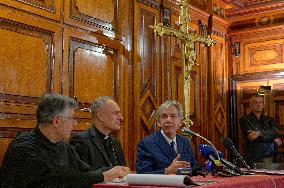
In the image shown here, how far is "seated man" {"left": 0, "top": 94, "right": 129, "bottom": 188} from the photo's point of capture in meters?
2.96

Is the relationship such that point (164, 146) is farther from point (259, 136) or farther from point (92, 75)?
point (259, 136)

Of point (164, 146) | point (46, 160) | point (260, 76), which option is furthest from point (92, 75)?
point (260, 76)

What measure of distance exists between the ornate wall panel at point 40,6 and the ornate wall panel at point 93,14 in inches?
4.8

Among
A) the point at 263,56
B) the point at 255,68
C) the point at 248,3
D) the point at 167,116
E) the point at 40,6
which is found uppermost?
the point at 248,3

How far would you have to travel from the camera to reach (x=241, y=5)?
754 centimetres

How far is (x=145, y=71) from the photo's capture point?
5.80 metres

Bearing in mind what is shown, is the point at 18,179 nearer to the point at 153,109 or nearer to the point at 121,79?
the point at 121,79

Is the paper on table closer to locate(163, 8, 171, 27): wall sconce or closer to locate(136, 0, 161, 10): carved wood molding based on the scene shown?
locate(136, 0, 161, 10): carved wood molding

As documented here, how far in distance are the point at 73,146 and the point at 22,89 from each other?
0.81 meters

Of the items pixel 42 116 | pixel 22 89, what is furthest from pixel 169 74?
pixel 42 116

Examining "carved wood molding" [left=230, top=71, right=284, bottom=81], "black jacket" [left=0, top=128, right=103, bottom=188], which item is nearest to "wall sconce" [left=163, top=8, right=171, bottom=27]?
"carved wood molding" [left=230, top=71, right=284, bottom=81]

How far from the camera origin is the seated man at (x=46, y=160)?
296 cm

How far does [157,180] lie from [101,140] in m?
1.63

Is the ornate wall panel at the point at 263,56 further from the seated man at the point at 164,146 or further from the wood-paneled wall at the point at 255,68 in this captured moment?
the seated man at the point at 164,146
